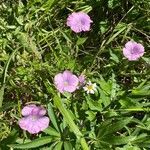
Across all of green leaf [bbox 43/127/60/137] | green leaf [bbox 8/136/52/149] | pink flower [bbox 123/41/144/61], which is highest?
pink flower [bbox 123/41/144/61]

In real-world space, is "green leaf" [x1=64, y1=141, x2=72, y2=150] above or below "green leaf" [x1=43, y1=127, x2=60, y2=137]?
below

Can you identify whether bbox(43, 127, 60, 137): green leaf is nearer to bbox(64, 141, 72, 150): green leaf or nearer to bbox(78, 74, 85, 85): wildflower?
bbox(64, 141, 72, 150): green leaf

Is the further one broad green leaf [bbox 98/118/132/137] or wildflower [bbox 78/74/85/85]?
wildflower [bbox 78/74/85/85]

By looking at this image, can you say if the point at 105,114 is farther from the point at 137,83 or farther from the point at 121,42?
the point at 121,42

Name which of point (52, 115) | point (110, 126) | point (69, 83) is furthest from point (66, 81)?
point (110, 126)

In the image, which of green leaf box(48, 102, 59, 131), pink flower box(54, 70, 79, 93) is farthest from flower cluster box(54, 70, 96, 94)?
green leaf box(48, 102, 59, 131)

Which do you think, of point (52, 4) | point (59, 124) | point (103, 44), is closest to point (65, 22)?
point (52, 4)
